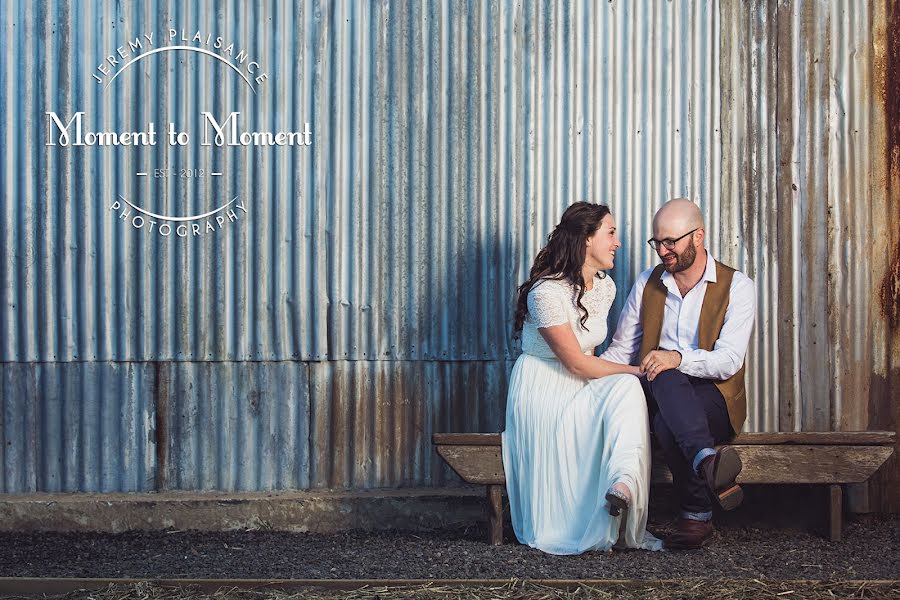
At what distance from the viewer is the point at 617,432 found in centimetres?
527

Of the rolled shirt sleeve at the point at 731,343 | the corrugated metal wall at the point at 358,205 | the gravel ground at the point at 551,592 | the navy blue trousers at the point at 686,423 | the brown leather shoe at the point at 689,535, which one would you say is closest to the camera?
the gravel ground at the point at 551,592

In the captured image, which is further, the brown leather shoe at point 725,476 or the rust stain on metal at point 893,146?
the rust stain on metal at point 893,146

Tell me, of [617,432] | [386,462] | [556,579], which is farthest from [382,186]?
[556,579]

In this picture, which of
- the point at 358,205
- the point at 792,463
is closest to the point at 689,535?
the point at 792,463

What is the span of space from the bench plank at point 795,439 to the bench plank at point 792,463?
3 cm

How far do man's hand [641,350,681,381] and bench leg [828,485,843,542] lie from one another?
1091 millimetres

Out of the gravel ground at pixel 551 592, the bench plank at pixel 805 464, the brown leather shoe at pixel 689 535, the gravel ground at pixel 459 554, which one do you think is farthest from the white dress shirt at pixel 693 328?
the gravel ground at pixel 551 592

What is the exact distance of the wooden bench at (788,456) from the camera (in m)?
5.49

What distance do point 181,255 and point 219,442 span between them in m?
1.11

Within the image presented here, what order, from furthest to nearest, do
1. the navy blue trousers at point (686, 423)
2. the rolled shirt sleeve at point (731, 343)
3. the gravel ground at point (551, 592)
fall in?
1. the rolled shirt sleeve at point (731, 343)
2. the navy blue trousers at point (686, 423)
3. the gravel ground at point (551, 592)

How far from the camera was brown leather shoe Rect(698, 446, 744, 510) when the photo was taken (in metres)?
4.92

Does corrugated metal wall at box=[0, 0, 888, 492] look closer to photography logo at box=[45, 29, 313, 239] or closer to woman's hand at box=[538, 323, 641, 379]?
photography logo at box=[45, 29, 313, 239]

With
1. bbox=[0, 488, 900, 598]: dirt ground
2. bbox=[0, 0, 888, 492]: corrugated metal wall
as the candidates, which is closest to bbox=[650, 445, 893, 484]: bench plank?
bbox=[0, 488, 900, 598]: dirt ground

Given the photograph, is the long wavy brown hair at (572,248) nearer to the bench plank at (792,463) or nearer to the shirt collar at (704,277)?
the shirt collar at (704,277)
